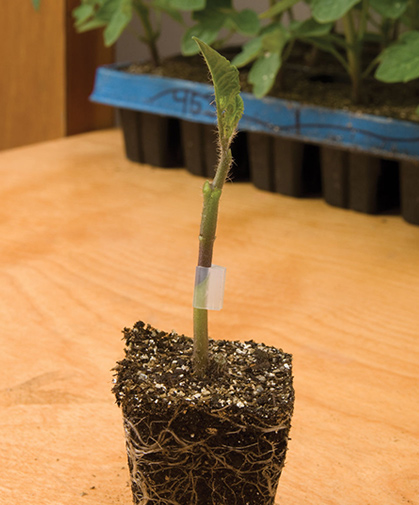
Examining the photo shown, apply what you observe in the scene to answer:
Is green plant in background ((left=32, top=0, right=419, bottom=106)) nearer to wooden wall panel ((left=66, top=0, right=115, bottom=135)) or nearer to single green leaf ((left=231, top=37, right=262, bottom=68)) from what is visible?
single green leaf ((left=231, top=37, right=262, bottom=68))

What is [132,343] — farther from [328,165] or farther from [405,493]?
[328,165]

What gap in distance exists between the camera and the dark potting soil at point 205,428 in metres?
0.46

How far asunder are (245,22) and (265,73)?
134mm

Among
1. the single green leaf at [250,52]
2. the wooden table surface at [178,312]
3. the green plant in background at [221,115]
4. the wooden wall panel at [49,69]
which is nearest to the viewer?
the green plant in background at [221,115]

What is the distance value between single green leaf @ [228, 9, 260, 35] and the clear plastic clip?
0.77 meters

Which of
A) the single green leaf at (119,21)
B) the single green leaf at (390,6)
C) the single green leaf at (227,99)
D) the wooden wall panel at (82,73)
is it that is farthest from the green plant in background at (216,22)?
the single green leaf at (227,99)

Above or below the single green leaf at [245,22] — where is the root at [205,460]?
below

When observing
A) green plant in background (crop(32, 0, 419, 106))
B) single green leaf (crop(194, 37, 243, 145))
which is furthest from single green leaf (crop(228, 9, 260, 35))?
single green leaf (crop(194, 37, 243, 145))

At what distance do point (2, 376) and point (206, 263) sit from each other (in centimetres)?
35

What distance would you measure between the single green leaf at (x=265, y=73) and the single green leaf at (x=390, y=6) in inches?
6.3

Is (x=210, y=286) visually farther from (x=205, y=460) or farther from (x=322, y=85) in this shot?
(x=322, y=85)

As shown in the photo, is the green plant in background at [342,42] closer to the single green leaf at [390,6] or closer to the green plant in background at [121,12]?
the single green leaf at [390,6]

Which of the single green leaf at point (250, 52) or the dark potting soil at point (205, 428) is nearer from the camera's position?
the dark potting soil at point (205, 428)

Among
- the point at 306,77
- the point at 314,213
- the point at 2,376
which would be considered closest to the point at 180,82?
the point at 306,77
